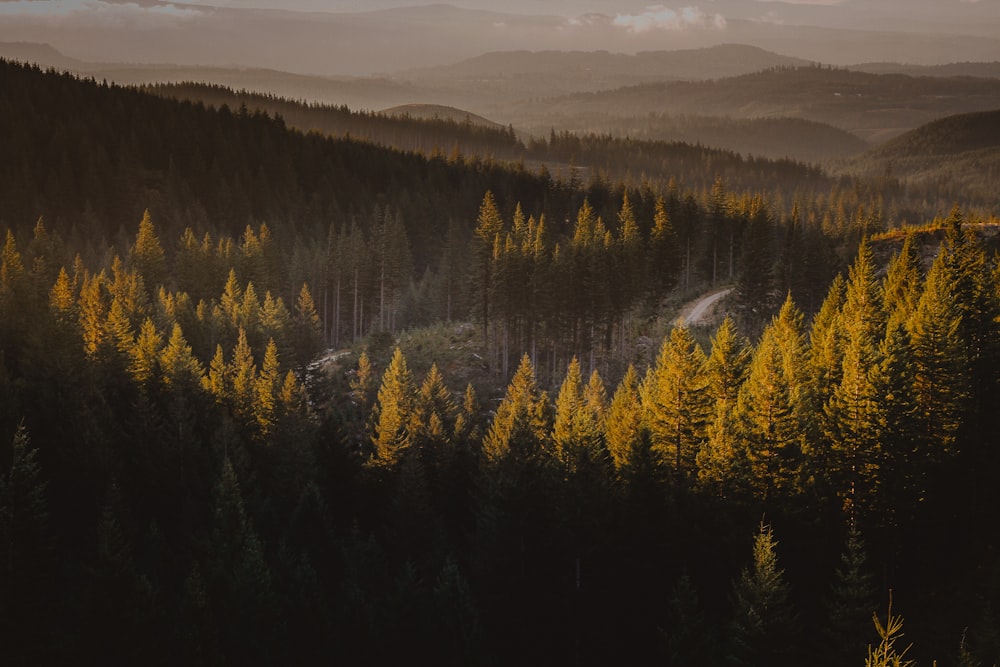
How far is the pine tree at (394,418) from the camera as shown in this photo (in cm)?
4747

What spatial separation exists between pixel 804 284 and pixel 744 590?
58.6 m

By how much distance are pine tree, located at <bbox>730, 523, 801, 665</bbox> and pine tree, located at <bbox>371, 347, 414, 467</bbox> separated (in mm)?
24493

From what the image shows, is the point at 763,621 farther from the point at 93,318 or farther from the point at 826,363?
the point at 93,318

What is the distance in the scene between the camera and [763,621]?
26828mm

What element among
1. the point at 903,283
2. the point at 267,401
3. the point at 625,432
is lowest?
the point at 267,401

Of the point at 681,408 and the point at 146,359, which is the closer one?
the point at 681,408

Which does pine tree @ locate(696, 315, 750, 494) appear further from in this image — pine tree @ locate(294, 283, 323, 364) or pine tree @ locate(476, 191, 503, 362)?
pine tree @ locate(294, 283, 323, 364)

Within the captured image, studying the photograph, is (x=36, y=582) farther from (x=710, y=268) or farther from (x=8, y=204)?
(x=8, y=204)

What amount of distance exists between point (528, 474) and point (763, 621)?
51.4 ft

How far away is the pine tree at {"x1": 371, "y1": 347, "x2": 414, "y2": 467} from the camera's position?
1869 inches

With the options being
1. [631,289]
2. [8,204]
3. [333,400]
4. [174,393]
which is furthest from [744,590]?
[8,204]

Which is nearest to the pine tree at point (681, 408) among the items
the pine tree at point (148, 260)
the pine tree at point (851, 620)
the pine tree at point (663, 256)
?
the pine tree at point (851, 620)

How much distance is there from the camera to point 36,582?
2898 centimetres

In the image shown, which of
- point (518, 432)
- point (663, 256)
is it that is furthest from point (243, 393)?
point (663, 256)
